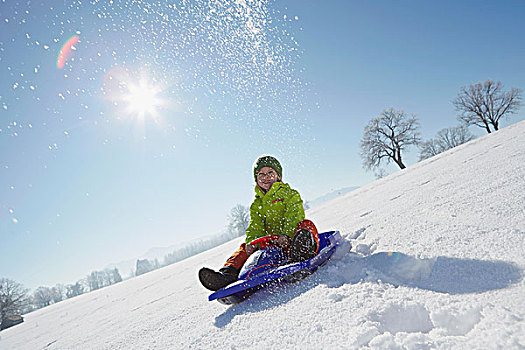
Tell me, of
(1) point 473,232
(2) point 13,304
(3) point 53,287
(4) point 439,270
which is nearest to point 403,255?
(4) point 439,270

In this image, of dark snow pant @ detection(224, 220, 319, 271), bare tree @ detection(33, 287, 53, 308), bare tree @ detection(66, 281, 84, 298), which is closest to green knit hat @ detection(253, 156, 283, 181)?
dark snow pant @ detection(224, 220, 319, 271)

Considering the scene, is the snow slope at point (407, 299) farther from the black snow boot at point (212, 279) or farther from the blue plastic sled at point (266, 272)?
the black snow boot at point (212, 279)

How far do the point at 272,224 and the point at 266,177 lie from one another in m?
0.61

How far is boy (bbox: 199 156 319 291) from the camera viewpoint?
173 cm

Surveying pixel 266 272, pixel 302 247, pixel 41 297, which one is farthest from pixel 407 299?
pixel 41 297

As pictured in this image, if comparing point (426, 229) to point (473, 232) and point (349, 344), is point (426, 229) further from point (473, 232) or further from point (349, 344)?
point (349, 344)

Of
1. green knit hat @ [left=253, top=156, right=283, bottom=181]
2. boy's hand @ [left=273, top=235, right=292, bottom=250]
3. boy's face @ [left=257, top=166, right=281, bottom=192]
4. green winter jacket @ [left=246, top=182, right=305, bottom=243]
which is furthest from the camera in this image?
green knit hat @ [left=253, top=156, right=283, bottom=181]

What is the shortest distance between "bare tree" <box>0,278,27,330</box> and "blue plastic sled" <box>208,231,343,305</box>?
30962 millimetres

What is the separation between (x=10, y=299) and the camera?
24.9 meters

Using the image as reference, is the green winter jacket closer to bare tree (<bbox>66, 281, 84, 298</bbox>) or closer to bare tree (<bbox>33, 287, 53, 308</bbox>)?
bare tree (<bbox>33, 287, 53, 308</bbox>)

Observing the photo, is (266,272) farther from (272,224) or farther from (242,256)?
(272,224)

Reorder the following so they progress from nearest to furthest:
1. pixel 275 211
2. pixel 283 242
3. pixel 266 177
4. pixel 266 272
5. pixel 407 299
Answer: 1. pixel 407 299
2. pixel 266 272
3. pixel 283 242
4. pixel 275 211
5. pixel 266 177

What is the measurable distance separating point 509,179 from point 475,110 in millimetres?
28924

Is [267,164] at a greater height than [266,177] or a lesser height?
greater
